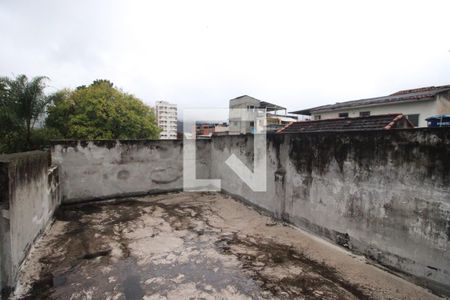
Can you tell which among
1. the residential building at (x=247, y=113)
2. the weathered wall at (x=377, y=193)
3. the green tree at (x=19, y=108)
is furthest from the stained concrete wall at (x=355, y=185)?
the residential building at (x=247, y=113)

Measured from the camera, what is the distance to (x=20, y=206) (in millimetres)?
3477

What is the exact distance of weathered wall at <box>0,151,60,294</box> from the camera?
9.33ft

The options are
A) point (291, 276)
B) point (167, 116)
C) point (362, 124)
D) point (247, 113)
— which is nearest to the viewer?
point (291, 276)

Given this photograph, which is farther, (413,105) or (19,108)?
(413,105)

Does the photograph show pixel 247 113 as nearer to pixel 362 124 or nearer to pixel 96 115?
pixel 96 115

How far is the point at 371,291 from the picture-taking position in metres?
3.04

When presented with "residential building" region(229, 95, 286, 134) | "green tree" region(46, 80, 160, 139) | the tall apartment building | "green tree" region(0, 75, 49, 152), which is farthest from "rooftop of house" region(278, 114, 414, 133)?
the tall apartment building

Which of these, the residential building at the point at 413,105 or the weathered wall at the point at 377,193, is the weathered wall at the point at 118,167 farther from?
the residential building at the point at 413,105

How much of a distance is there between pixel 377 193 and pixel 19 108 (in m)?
10.6

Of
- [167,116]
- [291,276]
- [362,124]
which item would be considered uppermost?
[167,116]

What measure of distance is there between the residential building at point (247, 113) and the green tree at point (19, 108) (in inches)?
511

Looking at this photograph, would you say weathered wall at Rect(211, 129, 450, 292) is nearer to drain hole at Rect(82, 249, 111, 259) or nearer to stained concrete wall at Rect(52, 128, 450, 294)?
stained concrete wall at Rect(52, 128, 450, 294)

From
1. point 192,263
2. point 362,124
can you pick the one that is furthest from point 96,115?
point 362,124

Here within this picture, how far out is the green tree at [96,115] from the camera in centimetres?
1077
